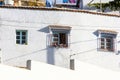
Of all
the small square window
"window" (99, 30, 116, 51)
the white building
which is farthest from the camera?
the small square window

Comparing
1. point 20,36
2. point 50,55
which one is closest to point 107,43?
point 50,55

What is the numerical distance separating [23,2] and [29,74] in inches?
691

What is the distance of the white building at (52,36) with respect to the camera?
33094mm

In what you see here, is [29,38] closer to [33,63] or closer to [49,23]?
[49,23]

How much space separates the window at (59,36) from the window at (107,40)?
2.89 m

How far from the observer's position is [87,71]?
28141 millimetres

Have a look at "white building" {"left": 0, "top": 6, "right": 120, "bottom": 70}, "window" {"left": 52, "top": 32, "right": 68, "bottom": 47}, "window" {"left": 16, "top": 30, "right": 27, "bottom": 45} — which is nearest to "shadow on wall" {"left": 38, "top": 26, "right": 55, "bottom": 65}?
"white building" {"left": 0, "top": 6, "right": 120, "bottom": 70}

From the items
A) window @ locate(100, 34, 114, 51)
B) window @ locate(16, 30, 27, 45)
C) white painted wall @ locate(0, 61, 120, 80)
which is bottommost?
white painted wall @ locate(0, 61, 120, 80)

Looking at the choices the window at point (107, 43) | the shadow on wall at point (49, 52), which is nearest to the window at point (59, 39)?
the shadow on wall at point (49, 52)

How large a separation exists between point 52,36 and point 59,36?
620 mm

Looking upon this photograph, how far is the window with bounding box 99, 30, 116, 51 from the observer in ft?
116

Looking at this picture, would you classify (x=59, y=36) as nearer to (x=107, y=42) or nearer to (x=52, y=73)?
(x=107, y=42)

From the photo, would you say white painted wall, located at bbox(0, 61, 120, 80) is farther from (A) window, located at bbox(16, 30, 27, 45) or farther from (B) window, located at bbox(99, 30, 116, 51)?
(A) window, located at bbox(16, 30, 27, 45)

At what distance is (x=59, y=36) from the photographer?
34125mm
